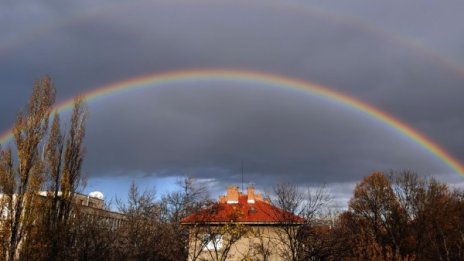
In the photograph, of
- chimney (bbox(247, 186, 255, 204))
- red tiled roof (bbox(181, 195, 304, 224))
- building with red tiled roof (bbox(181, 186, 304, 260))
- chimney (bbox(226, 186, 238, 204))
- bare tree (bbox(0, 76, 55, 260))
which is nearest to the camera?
bare tree (bbox(0, 76, 55, 260))

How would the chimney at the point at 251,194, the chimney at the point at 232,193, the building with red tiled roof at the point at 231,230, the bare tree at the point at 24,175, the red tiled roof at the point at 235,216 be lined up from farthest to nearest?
the chimney at the point at 232,193
the chimney at the point at 251,194
the red tiled roof at the point at 235,216
the building with red tiled roof at the point at 231,230
the bare tree at the point at 24,175

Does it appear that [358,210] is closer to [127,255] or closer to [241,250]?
[241,250]

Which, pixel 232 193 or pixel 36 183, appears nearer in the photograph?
pixel 36 183

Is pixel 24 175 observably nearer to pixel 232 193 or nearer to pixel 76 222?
pixel 76 222

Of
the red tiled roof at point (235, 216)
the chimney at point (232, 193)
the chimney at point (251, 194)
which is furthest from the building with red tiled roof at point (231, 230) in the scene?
the chimney at point (232, 193)

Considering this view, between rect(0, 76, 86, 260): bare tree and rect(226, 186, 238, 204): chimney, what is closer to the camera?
rect(0, 76, 86, 260): bare tree

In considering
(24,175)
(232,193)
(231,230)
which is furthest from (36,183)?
(232,193)

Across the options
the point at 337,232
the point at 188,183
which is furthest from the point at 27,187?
the point at 337,232

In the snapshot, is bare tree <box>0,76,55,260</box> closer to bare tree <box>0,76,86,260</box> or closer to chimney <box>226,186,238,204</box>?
bare tree <box>0,76,86,260</box>

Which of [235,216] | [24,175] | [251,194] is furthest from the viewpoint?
[251,194]

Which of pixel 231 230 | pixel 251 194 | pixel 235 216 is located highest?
pixel 251 194

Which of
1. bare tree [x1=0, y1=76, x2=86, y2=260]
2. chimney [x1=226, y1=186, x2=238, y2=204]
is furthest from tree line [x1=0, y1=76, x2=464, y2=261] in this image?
chimney [x1=226, y1=186, x2=238, y2=204]

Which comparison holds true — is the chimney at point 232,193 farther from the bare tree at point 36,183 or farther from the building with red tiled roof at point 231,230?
the bare tree at point 36,183

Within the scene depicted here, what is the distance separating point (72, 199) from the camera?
20594mm
